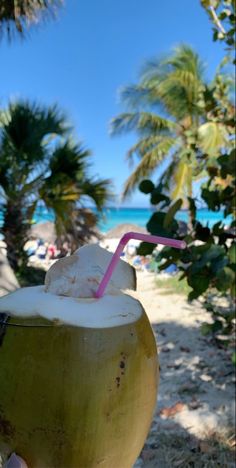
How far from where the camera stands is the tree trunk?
7043 mm

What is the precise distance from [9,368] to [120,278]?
190 mm

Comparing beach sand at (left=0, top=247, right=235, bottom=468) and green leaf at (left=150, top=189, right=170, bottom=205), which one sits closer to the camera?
green leaf at (left=150, top=189, right=170, bottom=205)

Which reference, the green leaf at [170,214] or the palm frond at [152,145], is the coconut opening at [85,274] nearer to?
the green leaf at [170,214]

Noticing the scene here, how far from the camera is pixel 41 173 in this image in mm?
6645

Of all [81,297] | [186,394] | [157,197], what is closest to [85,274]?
[81,297]

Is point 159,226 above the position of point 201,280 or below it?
above

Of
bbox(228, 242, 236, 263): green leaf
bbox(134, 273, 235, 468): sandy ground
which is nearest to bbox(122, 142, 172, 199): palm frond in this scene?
bbox(134, 273, 235, 468): sandy ground

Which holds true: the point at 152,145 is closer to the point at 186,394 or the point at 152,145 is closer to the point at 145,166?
the point at 145,166

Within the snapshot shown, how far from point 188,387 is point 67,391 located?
8.42ft

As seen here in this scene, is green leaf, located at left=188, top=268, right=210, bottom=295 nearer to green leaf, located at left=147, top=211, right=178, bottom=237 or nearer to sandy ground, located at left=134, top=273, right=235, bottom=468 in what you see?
green leaf, located at left=147, top=211, right=178, bottom=237

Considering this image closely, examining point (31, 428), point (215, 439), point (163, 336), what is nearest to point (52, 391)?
point (31, 428)

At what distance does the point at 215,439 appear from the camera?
201cm

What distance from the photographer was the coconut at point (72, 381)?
46 cm

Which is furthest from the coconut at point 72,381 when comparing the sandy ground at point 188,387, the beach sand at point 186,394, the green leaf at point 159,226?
the green leaf at point 159,226
